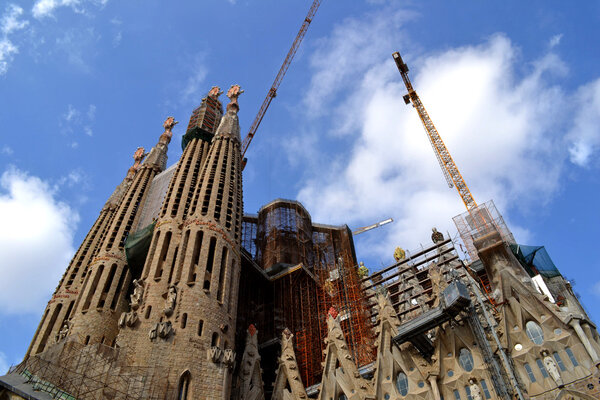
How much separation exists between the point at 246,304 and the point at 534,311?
23429 millimetres

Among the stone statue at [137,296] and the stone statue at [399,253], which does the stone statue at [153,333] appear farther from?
the stone statue at [399,253]

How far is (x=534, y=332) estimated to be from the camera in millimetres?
27766

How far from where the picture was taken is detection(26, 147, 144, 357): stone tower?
36656 millimetres

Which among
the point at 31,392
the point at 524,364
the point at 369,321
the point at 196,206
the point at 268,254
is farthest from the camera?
the point at 268,254

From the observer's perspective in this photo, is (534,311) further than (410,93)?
No

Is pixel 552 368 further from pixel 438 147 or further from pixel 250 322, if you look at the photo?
pixel 438 147

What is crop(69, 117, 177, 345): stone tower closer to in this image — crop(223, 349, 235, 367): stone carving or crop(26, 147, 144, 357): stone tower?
crop(26, 147, 144, 357): stone tower

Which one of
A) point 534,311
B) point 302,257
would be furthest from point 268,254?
point 534,311

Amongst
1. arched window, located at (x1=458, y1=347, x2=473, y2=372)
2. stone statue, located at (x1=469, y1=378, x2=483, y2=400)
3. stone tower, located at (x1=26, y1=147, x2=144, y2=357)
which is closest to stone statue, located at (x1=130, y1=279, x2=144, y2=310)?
stone tower, located at (x1=26, y1=147, x2=144, y2=357)

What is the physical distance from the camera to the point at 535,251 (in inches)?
1556

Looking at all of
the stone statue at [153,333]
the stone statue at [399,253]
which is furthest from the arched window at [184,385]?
the stone statue at [399,253]

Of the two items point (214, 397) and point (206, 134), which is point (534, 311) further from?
point (206, 134)

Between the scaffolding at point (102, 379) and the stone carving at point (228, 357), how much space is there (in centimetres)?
372

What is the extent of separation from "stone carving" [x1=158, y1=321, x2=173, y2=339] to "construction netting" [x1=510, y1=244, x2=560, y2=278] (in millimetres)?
26653
